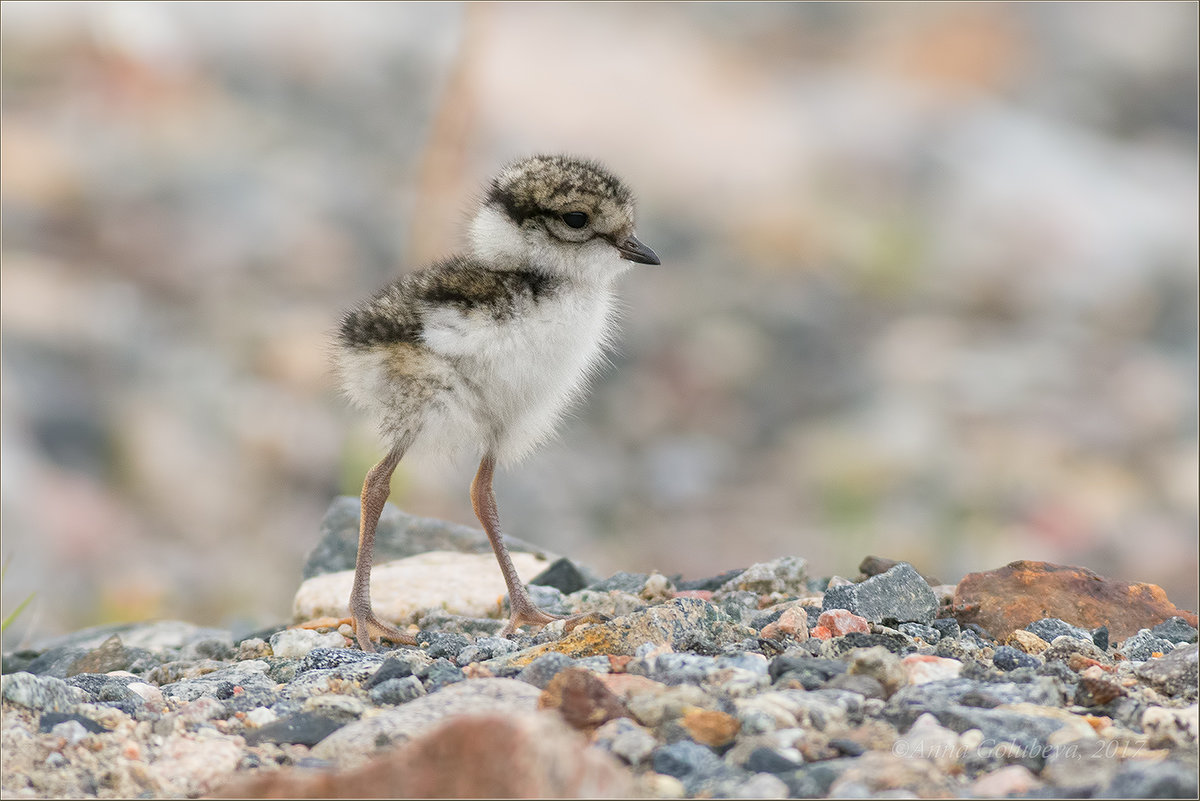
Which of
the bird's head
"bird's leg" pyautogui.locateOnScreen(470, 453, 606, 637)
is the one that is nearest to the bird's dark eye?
the bird's head

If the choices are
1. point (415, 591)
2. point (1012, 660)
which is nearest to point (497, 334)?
point (415, 591)

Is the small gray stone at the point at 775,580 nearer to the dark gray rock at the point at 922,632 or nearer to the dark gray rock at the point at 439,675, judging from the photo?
the dark gray rock at the point at 922,632

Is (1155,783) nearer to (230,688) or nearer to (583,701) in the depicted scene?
(583,701)

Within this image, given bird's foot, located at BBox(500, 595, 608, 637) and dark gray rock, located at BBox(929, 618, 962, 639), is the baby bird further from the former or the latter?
dark gray rock, located at BBox(929, 618, 962, 639)

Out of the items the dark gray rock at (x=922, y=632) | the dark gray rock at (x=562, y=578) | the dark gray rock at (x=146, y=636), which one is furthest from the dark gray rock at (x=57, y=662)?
the dark gray rock at (x=922, y=632)

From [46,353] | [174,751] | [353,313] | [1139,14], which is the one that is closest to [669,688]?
[174,751]
